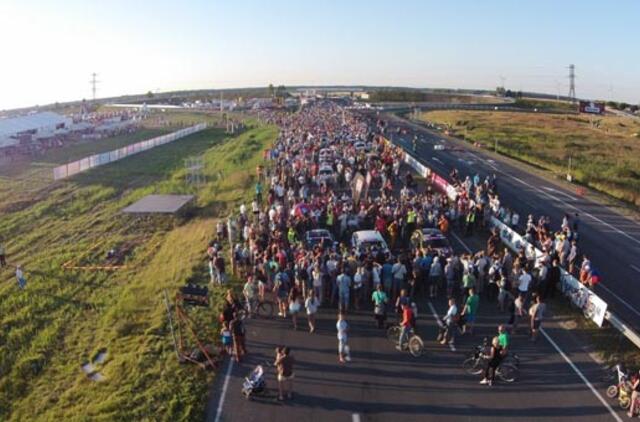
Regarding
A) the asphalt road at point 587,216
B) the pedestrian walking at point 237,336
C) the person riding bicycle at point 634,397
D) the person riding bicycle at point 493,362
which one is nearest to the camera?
the person riding bicycle at point 634,397

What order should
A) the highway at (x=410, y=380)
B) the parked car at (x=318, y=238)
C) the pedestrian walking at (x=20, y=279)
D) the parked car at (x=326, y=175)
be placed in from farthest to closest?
the parked car at (x=326, y=175)
the pedestrian walking at (x=20, y=279)
the parked car at (x=318, y=238)
the highway at (x=410, y=380)

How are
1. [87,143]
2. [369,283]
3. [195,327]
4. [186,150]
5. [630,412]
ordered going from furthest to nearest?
[87,143] < [186,150] < [369,283] < [195,327] < [630,412]

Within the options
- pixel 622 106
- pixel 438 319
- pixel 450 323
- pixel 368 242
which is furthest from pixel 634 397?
pixel 622 106

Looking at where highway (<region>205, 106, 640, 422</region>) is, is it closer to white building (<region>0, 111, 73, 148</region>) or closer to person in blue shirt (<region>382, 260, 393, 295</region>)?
person in blue shirt (<region>382, 260, 393, 295</region>)

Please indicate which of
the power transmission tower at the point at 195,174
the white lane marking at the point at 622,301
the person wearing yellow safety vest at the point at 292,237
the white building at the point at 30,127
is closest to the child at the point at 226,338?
the person wearing yellow safety vest at the point at 292,237

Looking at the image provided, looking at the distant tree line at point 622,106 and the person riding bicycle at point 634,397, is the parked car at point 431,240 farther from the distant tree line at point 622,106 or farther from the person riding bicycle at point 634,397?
the distant tree line at point 622,106

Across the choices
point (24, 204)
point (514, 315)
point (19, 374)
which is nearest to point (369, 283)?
point (514, 315)

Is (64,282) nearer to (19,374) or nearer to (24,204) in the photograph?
(19,374)
